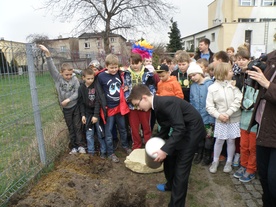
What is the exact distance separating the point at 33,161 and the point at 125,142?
5.91ft

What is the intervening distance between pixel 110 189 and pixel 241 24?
114ft

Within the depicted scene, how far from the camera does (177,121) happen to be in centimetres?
284

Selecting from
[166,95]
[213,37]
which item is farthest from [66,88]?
[213,37]

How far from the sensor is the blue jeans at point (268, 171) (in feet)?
7.98

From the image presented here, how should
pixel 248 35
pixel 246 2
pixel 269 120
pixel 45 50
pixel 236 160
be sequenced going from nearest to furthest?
pixel 269 120, pixel 45 50, pixel 236 160, pixel 248 35, pixel 246 2

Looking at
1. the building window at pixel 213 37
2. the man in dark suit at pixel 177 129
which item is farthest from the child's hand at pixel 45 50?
the building window at pixel 213 37

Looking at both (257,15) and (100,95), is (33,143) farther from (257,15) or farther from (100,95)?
(257,15)

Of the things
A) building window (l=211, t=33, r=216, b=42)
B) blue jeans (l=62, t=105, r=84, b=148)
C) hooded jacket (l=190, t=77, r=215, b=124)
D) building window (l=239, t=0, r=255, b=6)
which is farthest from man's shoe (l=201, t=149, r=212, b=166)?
building window (l=239, t=0, r=255, b=6)

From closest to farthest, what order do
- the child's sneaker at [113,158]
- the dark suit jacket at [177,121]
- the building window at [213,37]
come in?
the dark suit jacket at [177,121] → the child's sneaker at [113,158] → the building window at [213,37]

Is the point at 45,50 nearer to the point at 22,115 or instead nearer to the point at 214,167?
the point at 22,115

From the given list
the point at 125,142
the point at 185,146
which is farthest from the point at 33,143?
the point at 185,146

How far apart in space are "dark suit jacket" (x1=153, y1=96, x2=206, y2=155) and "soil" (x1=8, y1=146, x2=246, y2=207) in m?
0.94

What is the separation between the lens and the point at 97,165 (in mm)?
4434

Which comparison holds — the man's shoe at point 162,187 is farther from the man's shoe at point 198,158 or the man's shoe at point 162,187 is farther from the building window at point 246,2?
the building window at point 246,2
